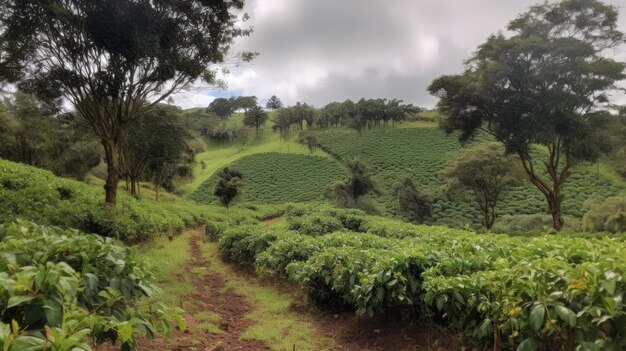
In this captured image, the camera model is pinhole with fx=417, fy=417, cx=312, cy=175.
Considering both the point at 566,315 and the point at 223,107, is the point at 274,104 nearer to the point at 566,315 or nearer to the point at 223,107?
the point at 223,107

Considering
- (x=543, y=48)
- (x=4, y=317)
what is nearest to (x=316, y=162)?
(x=543, y=48)

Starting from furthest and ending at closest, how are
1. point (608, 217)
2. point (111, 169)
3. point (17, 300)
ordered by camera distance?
point (608, 217) → point (111, 169) → point (17, 300)

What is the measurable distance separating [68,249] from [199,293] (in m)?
6.65

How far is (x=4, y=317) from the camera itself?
2174 millimetres

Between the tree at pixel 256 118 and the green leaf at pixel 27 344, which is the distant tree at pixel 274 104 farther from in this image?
the green leaf at pixel 27 344

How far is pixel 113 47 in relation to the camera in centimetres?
1093

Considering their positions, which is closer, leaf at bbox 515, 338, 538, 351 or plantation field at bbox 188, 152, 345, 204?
leaf at bbox 515, 338, 538, 351

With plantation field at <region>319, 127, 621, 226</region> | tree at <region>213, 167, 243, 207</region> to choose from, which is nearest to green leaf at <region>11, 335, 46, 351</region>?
tree at <region>213, 167, 243, 207</region>

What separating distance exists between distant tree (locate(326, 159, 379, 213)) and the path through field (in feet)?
99.2

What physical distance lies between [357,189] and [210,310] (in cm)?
3414

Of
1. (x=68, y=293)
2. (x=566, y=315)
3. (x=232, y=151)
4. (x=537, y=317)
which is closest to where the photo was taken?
(x=68, y=293)

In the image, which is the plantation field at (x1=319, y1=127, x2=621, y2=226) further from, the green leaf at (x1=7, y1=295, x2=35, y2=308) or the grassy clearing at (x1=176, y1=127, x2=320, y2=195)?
the green leaf at (x1=7, y1=295, x2=35, y2=308)

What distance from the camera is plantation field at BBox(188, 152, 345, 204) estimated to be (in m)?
60.3

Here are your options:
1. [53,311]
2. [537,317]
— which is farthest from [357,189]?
[53,311]
